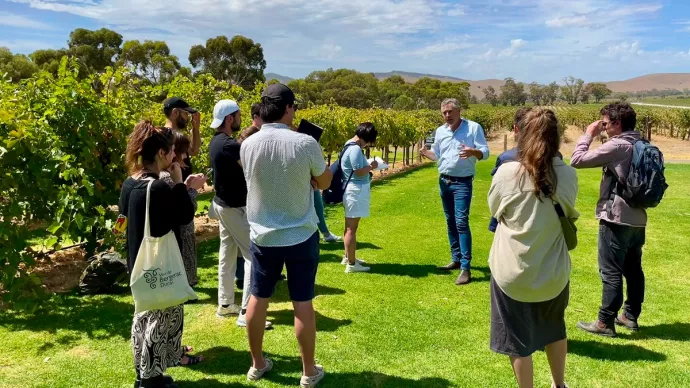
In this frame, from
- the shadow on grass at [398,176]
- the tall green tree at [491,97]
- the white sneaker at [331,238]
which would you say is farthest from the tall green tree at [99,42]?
the tall green tree at [491,97]

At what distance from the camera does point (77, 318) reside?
14.6 feet

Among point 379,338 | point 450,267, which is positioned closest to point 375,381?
point 379,338

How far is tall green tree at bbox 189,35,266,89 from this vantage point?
63.3 m

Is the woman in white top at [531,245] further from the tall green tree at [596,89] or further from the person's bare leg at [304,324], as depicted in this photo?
the tall green tree at [596,89]

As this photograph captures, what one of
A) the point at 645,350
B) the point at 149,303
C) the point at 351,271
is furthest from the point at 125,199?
the point at 645,350

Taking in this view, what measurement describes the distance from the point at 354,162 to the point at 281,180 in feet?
8.86

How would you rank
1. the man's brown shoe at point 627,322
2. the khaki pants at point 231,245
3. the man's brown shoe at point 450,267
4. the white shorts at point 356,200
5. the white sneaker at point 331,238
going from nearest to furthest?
the khaki pants at point 231,245 → the man's brown shoe at point 627,322 → the white shorts at point 356,200 → the man's brown shoe at point 450,267 → the white sneaker at point 331,238

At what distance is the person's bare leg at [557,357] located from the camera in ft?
9.43

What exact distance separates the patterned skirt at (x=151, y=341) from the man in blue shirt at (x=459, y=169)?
10.9 feet

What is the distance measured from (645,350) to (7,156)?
5.37m

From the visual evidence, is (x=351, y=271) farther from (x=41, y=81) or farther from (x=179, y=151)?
(x=41, y=81)

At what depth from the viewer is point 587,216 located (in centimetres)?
981

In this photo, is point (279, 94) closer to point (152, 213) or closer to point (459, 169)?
point (152, 213)

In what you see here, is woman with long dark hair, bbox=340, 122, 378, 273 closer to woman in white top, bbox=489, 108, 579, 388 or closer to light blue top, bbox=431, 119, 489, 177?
light blue top, bbox=431, 119, 489, 177
